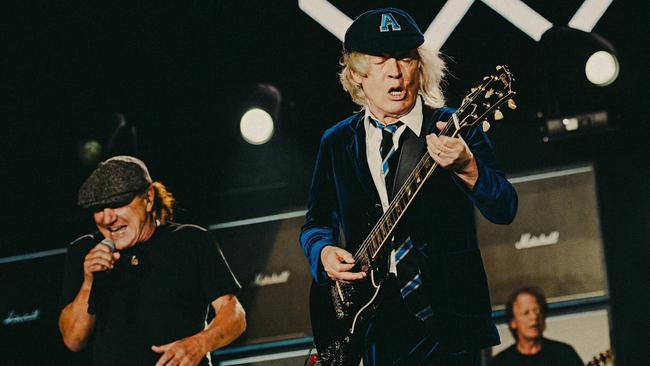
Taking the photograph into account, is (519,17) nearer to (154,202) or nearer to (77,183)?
(154,202)

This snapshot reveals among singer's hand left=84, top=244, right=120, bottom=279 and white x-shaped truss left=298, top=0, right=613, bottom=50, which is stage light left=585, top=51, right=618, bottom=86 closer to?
white x-shaped truss left=298, top=0, right=613, bottom=50

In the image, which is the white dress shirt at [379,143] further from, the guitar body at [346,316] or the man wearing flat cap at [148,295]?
the man wearing flat cap at [148,295]

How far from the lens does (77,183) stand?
4.39m

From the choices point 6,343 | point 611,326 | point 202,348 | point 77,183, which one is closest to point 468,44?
point 611,326

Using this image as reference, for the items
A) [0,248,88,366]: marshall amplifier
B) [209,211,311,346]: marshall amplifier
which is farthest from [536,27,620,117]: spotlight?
[0,248,88,366]: marshall amplifier

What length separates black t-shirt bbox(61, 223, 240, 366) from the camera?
3.29 metres

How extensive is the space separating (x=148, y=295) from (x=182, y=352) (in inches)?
11.1

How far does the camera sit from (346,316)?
2803 millimetres

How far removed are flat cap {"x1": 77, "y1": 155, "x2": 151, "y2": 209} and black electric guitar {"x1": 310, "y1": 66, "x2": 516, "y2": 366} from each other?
38.0 inches

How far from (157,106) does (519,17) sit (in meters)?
1.69

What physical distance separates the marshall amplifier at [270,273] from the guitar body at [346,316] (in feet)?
3.89

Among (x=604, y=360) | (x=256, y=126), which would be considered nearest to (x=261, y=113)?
(x=256, y=126)

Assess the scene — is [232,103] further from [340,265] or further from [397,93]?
[340,265]

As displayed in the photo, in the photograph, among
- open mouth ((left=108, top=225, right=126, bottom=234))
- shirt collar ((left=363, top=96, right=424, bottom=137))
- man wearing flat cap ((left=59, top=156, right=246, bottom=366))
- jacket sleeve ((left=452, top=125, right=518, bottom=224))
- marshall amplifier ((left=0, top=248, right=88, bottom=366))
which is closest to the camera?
jacket sleeve ((left=452, top=125, right=518, bottom=224))
